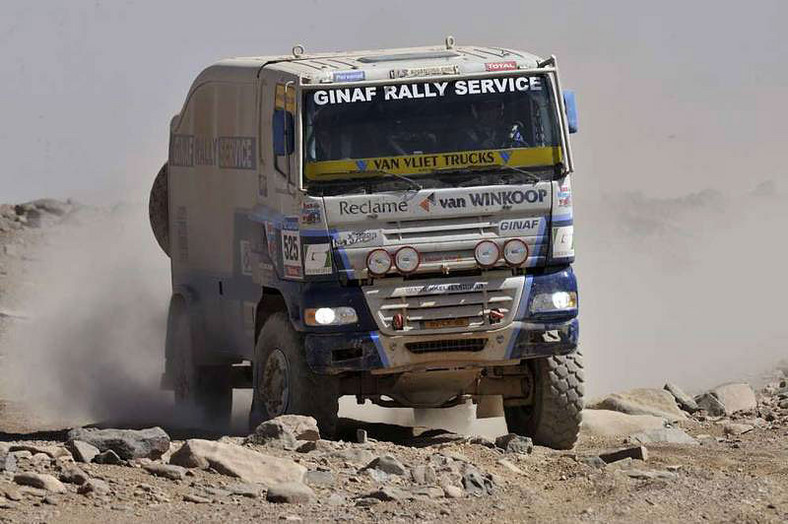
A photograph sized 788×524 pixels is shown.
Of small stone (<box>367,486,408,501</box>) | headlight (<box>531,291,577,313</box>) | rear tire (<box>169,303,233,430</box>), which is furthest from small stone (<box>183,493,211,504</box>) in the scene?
rear tire (<box>169,303,233,430</box>)

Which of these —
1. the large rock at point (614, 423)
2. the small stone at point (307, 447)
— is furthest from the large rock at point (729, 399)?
the small stone at point (307, 447)

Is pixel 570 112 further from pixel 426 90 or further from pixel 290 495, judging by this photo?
pixel 290 495

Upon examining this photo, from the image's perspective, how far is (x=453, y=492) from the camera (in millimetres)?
12055

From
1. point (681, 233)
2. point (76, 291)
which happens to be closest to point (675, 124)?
point (681, 233)

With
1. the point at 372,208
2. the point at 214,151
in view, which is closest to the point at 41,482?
the point at 372,208

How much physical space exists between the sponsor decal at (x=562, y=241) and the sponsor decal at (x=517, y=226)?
0.19 metres

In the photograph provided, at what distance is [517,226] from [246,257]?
2784 millimetres

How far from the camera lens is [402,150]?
14.4 m

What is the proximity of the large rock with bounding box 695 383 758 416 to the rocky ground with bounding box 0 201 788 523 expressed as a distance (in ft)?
7.95

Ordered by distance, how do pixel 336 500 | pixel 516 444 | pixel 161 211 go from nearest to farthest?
1. pixel 336 500
2. pixel 516 444
3. pixel 161 211

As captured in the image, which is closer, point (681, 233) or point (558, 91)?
point (558, 91)

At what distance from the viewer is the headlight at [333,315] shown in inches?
564

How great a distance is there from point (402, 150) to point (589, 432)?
11.2ft

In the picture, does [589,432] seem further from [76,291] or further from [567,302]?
[76,291]
